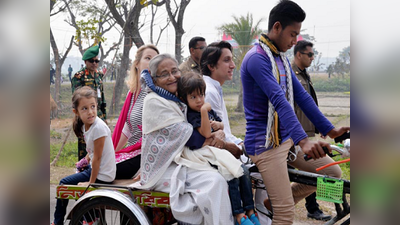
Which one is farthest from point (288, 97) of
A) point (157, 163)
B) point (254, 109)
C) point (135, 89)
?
point (135, 89)

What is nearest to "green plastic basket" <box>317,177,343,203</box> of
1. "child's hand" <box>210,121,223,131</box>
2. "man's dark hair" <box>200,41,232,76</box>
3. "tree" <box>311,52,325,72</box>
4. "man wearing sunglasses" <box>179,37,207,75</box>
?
"child's hand" <box>210,121,223,131</box>

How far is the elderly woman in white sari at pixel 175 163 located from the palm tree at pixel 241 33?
6.79m

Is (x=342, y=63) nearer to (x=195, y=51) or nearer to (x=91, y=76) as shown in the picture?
(x=195, y=51)

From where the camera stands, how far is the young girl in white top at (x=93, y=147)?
346cm

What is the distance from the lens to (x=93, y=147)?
11.6 ft

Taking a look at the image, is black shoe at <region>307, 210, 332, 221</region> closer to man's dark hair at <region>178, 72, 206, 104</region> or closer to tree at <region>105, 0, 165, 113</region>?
man's dark hair at <region>178, 72, 206, 104</region>

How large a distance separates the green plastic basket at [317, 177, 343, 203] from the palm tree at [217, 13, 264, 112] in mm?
7043

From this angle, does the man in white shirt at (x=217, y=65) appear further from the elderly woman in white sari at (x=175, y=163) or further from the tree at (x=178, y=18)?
the tree at (x=178, y=18)

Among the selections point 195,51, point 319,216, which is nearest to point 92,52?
point 195,51

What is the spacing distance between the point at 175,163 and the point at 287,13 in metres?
1.27

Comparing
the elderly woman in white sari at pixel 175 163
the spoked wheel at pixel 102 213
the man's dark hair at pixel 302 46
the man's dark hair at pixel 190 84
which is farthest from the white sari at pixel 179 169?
the man's dark hair at pixel 302 46
